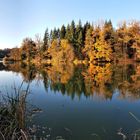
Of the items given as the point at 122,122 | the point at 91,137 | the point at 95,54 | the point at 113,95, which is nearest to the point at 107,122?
the point at 122,122

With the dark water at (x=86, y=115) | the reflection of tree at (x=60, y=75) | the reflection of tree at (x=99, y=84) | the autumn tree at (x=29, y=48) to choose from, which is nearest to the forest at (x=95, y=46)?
the autumn tree at (x=29, y=48)

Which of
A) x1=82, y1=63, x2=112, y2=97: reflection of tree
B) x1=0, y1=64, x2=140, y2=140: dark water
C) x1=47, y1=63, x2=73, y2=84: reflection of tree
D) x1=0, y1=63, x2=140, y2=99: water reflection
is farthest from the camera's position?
x1=47, y1=63, x2=73, y2=84: reflection of tree

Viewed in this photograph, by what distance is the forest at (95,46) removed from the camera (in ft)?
152

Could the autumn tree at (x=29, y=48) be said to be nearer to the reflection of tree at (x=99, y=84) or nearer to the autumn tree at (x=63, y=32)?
the autumn tree at (x=63, y=32)

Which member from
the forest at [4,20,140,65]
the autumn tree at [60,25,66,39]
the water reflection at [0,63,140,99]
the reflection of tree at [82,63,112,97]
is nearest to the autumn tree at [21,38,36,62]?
the forest at [4,20,140,65]

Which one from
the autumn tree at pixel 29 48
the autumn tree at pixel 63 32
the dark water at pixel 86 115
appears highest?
the autumn tree at pixel 63 32

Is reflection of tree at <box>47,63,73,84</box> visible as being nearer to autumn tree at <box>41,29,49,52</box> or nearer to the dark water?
the dark water

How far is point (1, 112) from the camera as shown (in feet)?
15.2

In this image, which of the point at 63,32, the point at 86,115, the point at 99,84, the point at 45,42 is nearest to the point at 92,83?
the point at 99,84

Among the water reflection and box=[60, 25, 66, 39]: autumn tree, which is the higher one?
box=[60, 25, 66, 39]: autumn tree

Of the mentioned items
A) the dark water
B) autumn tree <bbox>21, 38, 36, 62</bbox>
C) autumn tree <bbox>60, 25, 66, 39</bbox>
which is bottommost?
the dark water

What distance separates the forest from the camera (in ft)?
152

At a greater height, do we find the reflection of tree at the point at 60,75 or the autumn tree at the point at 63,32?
the autumn tree at the point at 63,32

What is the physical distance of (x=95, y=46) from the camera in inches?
1865
